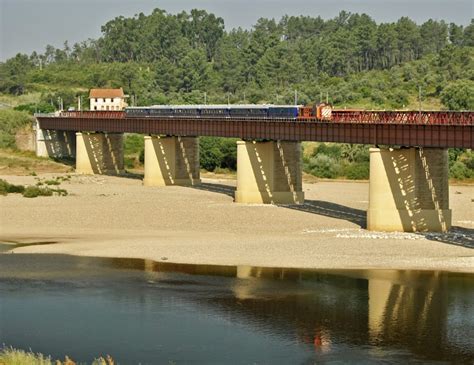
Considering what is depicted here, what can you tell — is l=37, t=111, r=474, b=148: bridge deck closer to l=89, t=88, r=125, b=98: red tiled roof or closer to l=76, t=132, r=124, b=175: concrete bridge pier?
l=76, t=132, r=124, b=175: concrete bridge pier

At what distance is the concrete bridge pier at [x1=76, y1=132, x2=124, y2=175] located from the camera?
126000 mm

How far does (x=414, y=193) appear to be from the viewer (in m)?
68.6

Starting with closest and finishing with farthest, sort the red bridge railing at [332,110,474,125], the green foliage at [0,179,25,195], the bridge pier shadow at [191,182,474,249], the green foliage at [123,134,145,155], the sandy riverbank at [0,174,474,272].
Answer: the sandy riverbank at [0,174,474,272] < the red bridge railing at [332,110,474,125] < the bridge pier shadow at [191,182,474,249] < the green foliage at [0,179,25,195] < the green foliage at [123,134,145,155]

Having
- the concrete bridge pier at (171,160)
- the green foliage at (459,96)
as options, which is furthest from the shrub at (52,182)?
the green foliage at (459,96)

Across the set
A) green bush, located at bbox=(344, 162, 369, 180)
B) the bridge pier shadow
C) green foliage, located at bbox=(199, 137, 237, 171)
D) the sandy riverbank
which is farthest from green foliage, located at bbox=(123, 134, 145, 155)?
the sandy riverbank

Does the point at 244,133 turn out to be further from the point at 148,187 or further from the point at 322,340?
the point at 322,340

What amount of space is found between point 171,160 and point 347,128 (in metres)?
36.2

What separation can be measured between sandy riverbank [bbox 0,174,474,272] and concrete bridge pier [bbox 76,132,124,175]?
75.9 ft

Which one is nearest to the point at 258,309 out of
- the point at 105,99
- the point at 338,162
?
the point at 338,162

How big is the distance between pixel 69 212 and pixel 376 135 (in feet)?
82.4

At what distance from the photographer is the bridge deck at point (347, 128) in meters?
64.5

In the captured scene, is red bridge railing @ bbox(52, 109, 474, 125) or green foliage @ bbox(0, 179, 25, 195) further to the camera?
green foliage @ bbox(0, 179, 25, 195)

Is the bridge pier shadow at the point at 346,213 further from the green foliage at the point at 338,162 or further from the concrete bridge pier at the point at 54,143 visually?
the concrete bridge pier at the point at 54,143

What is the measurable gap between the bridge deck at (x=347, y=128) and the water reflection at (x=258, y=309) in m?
12.5
